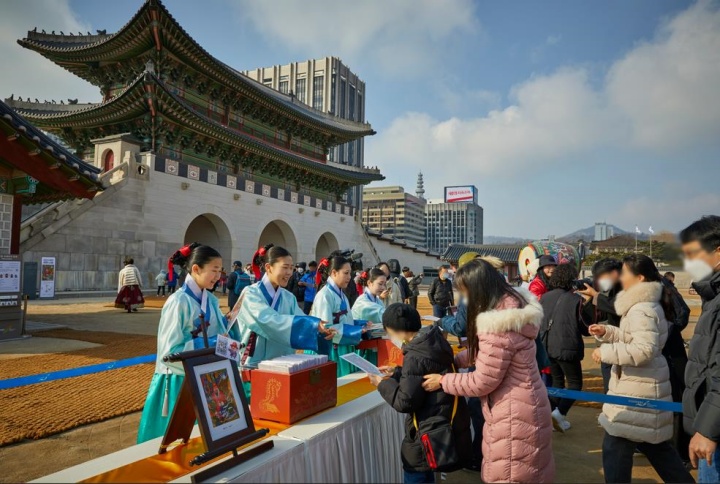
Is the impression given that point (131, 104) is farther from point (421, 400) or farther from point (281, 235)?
point (421, 400)

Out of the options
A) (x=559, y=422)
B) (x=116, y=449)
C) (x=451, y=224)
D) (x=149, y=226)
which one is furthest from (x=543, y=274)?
(x=451, y=224)

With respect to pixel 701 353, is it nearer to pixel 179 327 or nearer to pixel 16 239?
pixel 179 327

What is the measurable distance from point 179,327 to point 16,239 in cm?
797

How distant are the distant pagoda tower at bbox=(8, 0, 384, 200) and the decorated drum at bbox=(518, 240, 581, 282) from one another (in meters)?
15.7

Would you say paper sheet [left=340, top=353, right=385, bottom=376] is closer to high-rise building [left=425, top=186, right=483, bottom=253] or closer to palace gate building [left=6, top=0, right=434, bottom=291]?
palace gate building [left=6, top=0, right=434, bottom=291]

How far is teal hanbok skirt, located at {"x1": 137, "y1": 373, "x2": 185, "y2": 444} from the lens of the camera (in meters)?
2.65

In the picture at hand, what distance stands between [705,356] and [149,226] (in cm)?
1907

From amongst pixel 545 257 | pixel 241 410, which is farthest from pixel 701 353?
pixel 545 257

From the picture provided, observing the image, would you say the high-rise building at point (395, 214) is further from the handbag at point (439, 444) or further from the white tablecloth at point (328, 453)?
the handbag at point (439, 444)

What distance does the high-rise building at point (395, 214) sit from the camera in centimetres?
9156

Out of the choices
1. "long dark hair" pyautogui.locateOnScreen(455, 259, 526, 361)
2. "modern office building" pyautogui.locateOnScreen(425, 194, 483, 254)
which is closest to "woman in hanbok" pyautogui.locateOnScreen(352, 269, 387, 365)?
"long dark hair" pyautogui.locateOnScreen(455, 259, 526, 361)

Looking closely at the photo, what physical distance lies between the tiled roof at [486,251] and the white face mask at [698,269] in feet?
96.7

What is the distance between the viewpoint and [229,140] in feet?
69.2

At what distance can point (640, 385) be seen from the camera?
2457 mm
